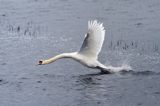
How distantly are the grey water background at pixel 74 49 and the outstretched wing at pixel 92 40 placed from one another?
2.33 ft

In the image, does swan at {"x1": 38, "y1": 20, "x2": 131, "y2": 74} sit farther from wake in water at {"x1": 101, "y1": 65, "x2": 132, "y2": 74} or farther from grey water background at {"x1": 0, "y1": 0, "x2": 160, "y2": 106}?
grey water background at {"x1": 0, "y1": 0, "x2": 160, "y2": 106}

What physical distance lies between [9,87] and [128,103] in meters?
3.91

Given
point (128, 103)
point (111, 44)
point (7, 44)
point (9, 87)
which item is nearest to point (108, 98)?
point (128, 103)

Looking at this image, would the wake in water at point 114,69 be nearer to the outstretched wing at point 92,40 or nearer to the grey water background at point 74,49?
the grey water background at point 74,49

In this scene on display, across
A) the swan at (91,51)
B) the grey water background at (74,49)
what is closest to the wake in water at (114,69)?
the swan at (91,51)

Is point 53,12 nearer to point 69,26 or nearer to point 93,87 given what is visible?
point 69,26

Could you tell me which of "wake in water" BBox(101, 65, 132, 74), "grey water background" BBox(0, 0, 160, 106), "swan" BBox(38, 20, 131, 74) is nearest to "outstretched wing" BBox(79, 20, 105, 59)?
"swan" BBox(38, 20, 131, 74)

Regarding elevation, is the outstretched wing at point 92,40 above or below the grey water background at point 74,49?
above

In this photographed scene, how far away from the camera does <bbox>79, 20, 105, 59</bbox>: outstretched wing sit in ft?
64.7

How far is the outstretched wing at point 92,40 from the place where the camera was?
19734 millimetres

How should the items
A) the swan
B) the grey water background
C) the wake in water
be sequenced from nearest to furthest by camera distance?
the grey water background < the swan < the wake in water

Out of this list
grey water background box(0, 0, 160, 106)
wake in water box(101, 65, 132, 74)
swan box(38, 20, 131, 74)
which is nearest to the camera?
grey water background box(0, 0, 160, 106)

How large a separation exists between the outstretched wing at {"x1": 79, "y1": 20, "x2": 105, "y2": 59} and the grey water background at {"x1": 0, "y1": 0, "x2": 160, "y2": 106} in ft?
2.33

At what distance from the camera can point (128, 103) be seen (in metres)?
16.6
